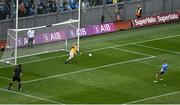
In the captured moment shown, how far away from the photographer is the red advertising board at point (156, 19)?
62.6 metres

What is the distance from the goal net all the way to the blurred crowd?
161 inches

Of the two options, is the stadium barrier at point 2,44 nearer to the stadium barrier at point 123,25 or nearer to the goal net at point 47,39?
the goal net at point 47,39

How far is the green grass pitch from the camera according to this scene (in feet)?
132

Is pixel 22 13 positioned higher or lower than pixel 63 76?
higher

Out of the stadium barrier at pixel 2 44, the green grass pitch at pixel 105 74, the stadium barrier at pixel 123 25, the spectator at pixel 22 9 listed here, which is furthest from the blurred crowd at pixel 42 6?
the green grass pitch at pixel 105 74

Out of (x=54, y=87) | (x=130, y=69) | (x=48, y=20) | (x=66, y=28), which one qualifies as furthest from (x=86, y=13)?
(x=54, y=87)

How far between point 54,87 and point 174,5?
94.3 ft

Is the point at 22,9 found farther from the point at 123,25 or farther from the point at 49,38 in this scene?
the point at 123,25

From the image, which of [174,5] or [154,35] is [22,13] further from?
[174,5]

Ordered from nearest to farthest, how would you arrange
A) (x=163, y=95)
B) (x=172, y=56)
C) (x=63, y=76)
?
(x=163, y=95) < (x=63, y=76) < (x=172, y=56)

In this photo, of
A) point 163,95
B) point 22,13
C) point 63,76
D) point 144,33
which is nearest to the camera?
point 163,95

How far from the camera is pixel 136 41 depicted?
5641cm

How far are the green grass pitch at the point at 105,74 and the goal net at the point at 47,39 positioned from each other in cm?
69

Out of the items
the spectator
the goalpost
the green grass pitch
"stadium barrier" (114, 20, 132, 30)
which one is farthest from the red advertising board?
the spectator
